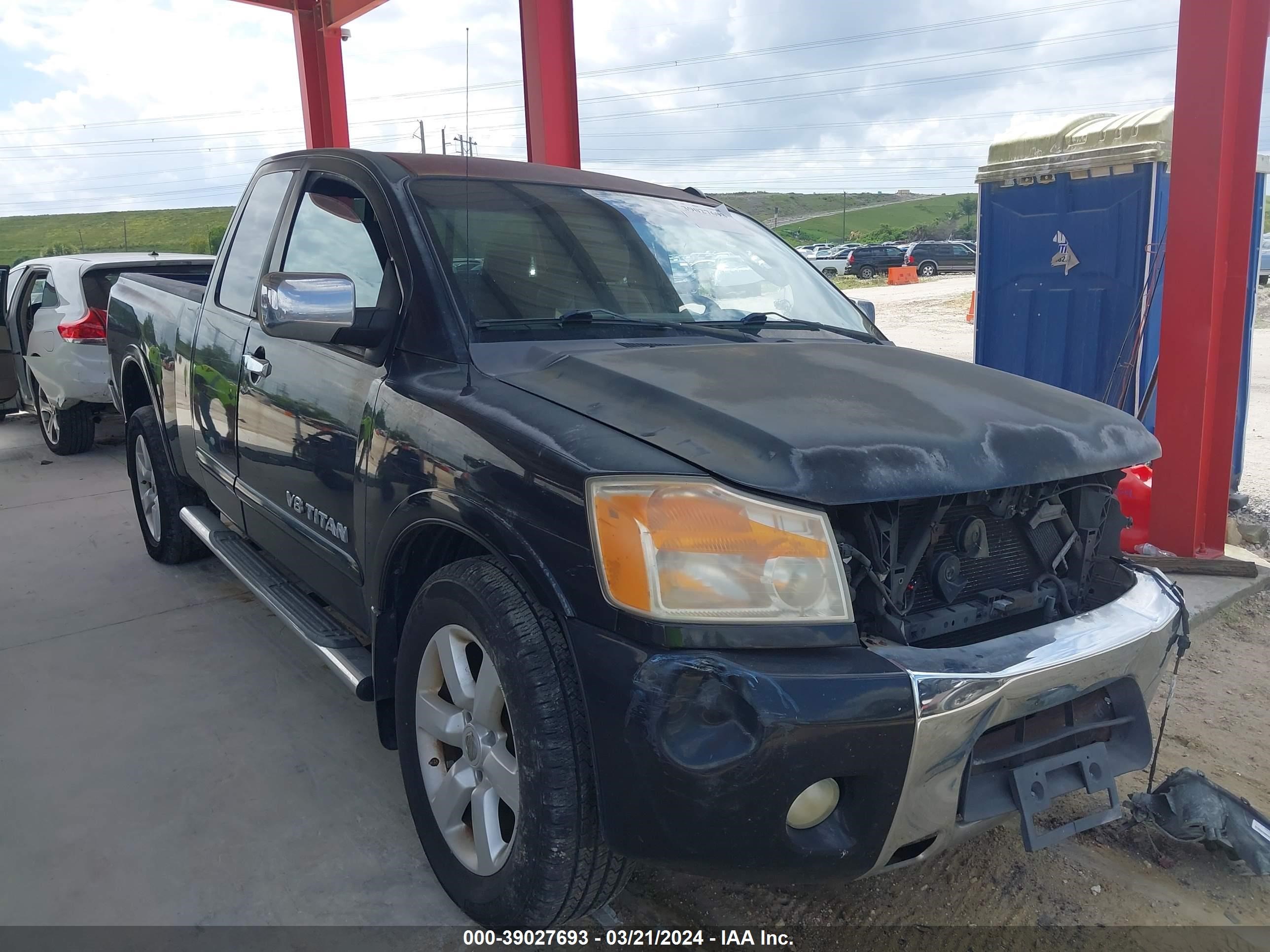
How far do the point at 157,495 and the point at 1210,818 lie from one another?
448cm

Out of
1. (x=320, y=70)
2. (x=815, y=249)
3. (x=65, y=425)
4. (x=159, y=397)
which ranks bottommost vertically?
(x=65, y=425)

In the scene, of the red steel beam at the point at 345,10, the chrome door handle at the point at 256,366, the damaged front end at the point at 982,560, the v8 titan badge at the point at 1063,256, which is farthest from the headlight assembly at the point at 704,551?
the red steel beam at the point at 345,10

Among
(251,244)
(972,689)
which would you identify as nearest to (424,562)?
(972,689)

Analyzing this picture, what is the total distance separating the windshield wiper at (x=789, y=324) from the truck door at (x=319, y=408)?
975mm

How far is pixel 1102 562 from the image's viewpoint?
2.40 m

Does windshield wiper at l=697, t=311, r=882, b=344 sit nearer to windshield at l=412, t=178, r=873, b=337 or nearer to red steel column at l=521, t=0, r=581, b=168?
windshield at l=412, t=178, r=873, b=337

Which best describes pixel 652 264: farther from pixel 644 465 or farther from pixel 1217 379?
pixel 1217 379

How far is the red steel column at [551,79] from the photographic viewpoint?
22.9 feet

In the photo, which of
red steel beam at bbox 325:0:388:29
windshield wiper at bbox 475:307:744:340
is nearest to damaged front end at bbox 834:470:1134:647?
windshield wiper at bbox 475:307:744:340

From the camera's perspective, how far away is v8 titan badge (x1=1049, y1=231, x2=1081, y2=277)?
559cm

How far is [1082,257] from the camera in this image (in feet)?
18.2

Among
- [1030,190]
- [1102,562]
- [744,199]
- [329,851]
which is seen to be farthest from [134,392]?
[744,199]

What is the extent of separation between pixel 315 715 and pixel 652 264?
6.26 feet

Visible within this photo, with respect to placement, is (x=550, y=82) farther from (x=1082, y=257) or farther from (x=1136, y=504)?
(x=1136, y=504)
